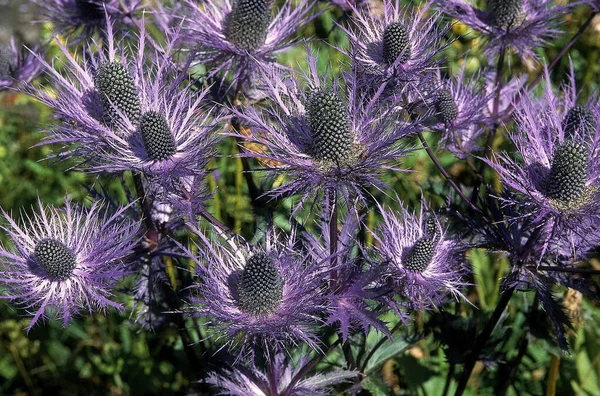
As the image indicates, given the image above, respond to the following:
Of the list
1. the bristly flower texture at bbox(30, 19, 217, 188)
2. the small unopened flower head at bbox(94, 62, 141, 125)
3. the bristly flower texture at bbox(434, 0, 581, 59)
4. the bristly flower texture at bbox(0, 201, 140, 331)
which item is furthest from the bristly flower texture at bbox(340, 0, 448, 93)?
the bristly flower texture at bbox(0, 201, 140, 331)

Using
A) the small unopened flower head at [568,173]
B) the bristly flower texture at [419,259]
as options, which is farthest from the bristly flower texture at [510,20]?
the bristly flower texture at [419,259]

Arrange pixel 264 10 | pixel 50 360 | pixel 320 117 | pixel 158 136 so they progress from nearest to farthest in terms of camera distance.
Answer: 1. pixel 320 117
2. pixel 158 136
3. pixel 264 10
4. pixel 50 360

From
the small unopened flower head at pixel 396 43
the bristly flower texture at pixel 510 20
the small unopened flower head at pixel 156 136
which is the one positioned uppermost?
the bristly flower texture at pixel 510 20

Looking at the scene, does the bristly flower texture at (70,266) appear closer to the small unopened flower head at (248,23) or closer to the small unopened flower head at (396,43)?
the small unopened flower head at (248,23)

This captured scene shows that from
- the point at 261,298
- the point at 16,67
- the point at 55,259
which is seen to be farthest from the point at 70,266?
the point at 16,67

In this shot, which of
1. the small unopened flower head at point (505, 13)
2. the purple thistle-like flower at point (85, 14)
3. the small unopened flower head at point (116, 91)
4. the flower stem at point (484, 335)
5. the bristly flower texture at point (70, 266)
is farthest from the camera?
the purple thistle-like flower at point (85, 14)

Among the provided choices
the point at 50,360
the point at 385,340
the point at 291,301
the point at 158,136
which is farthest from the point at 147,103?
the point at 50,360

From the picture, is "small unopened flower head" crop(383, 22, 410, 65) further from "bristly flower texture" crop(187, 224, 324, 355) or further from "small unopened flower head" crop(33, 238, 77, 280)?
"small unopened flower head" crop(33, 238, 77, 280)

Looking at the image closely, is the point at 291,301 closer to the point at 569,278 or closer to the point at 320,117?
the point at 320,117
